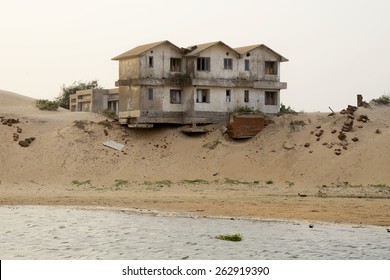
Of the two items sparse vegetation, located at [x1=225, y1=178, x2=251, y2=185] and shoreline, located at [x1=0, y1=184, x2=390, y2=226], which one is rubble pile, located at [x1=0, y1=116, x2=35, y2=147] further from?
sparse vegetation, located at [x1=225, y1=178, x2=251, y2=185]

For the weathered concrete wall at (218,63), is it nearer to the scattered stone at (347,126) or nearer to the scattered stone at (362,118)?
the scattered stone at (347,126)

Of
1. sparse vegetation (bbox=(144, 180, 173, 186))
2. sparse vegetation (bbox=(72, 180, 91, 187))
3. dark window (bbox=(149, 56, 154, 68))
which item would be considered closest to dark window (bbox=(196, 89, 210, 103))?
dark window (bbox=(149, 56, 154, 68))

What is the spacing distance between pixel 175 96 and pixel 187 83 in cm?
141

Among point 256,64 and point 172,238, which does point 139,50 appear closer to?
point 256,64

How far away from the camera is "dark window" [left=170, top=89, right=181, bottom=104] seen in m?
60.7

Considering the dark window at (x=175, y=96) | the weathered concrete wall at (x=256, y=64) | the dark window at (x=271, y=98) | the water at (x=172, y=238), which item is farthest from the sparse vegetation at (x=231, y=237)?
the dark window at (x=271, y=98)

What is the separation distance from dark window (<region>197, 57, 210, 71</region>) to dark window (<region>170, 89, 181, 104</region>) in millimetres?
2173

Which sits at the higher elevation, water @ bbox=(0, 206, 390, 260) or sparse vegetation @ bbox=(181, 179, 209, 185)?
sparse vegetation @ bbox=(181, 179, 209, 185)

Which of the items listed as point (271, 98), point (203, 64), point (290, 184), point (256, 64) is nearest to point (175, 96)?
point (203, 64)

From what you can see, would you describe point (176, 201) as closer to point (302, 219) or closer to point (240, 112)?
point (302, 219)

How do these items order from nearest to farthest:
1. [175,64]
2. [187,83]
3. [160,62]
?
[187,83]
[160,62]
[175,64]

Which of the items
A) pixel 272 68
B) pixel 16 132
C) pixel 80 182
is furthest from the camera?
pixel 272 68

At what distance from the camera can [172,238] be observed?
28.4 metres

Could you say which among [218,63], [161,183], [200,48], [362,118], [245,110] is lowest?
[161,183]
